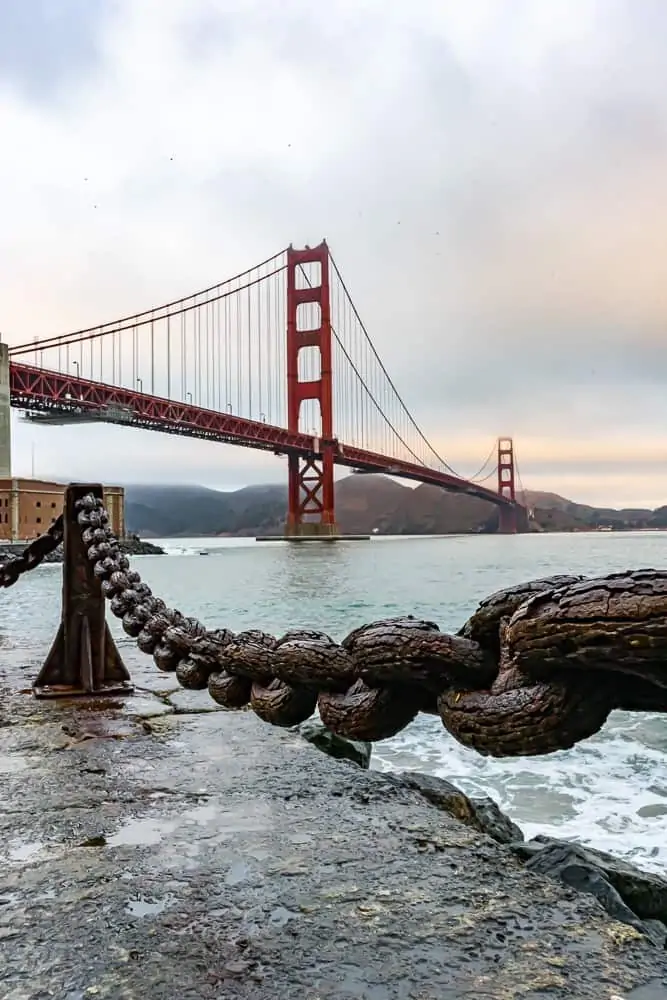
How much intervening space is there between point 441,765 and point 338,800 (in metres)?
2.24

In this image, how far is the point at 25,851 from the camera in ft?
4.63

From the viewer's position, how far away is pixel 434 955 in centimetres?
104

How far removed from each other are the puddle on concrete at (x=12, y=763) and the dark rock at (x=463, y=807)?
969 millimetres

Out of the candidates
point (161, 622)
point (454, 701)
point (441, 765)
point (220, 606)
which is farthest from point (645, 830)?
point (220, 606)

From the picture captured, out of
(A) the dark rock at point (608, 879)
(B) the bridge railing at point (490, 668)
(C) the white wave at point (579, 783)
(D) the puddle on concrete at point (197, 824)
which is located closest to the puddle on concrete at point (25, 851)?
(D) the puddle on concrete at point (197, 824)

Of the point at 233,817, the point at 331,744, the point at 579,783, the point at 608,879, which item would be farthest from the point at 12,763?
the point at 579,783

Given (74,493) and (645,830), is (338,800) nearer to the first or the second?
(74,493)

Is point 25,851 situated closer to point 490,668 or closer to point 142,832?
point 142,832

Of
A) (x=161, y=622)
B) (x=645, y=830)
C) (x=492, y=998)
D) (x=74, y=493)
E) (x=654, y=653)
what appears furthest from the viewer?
(x=645, y=830)

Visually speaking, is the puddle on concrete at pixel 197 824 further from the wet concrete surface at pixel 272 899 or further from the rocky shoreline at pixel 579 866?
the rocky shoreline at pixel 579 866

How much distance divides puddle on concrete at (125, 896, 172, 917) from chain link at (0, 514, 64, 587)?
187cm

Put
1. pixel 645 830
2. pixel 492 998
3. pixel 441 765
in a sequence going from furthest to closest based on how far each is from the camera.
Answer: pixel 441 765 → pixel 645 830 → pixel 492 998

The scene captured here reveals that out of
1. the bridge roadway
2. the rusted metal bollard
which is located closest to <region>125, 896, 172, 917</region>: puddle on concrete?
the rusted metal bollard

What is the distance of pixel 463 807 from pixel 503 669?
1.42 metres
